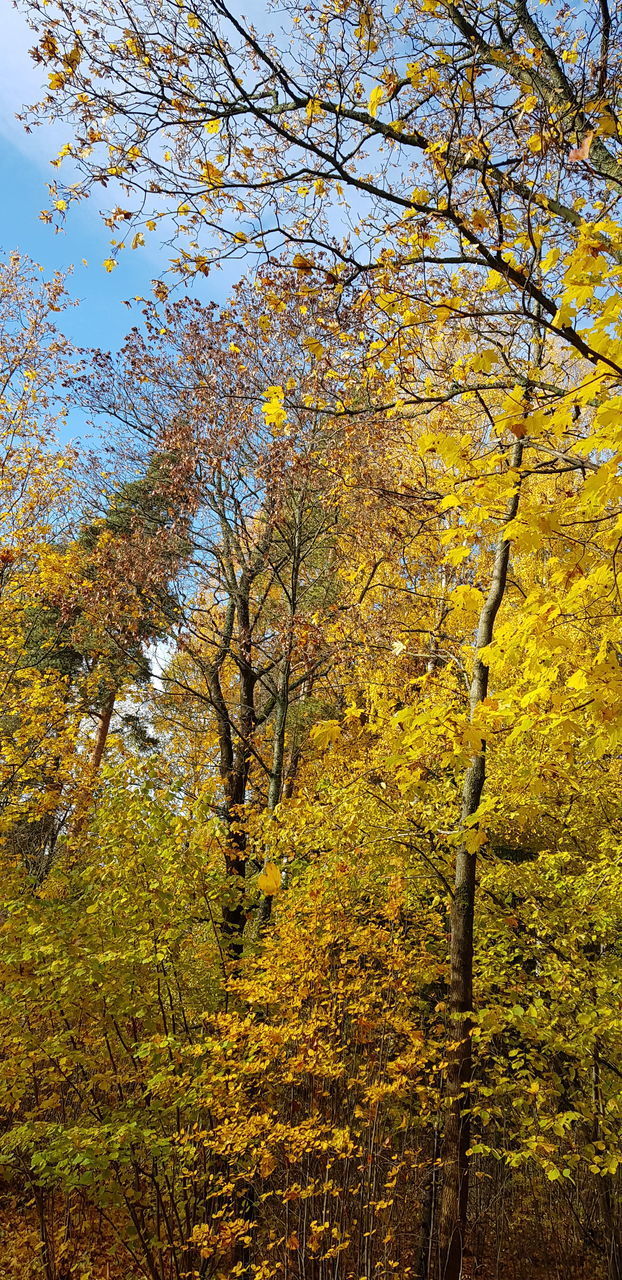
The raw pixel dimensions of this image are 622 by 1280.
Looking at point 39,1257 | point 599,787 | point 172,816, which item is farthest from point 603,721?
point 39,1257

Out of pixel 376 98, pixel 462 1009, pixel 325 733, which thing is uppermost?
pixel 376 98

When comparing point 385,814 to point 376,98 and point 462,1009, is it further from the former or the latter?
point 376,98

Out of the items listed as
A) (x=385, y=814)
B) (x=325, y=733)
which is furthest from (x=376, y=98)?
(x=385, y=814)

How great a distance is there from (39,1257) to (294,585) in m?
5.81

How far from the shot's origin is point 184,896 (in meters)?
4.82

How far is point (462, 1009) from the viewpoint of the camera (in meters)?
4.16

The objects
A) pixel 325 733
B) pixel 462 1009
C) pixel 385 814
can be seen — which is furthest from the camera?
pixel 385 814

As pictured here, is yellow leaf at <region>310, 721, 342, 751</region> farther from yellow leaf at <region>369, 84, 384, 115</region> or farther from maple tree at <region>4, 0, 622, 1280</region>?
yellow leaf at <region>369, 84, 384, 115</region>

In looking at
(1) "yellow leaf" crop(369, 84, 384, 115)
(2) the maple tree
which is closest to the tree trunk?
(2) the maple tree

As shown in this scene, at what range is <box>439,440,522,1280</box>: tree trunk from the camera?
145 inches

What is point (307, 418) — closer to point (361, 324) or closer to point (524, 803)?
point (361, 324)

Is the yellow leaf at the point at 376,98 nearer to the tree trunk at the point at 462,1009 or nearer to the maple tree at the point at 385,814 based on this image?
the maple tree at the point at 385,814

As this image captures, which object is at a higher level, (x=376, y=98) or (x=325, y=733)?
(x=376, y=98)

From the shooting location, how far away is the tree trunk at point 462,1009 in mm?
Result: 3684
